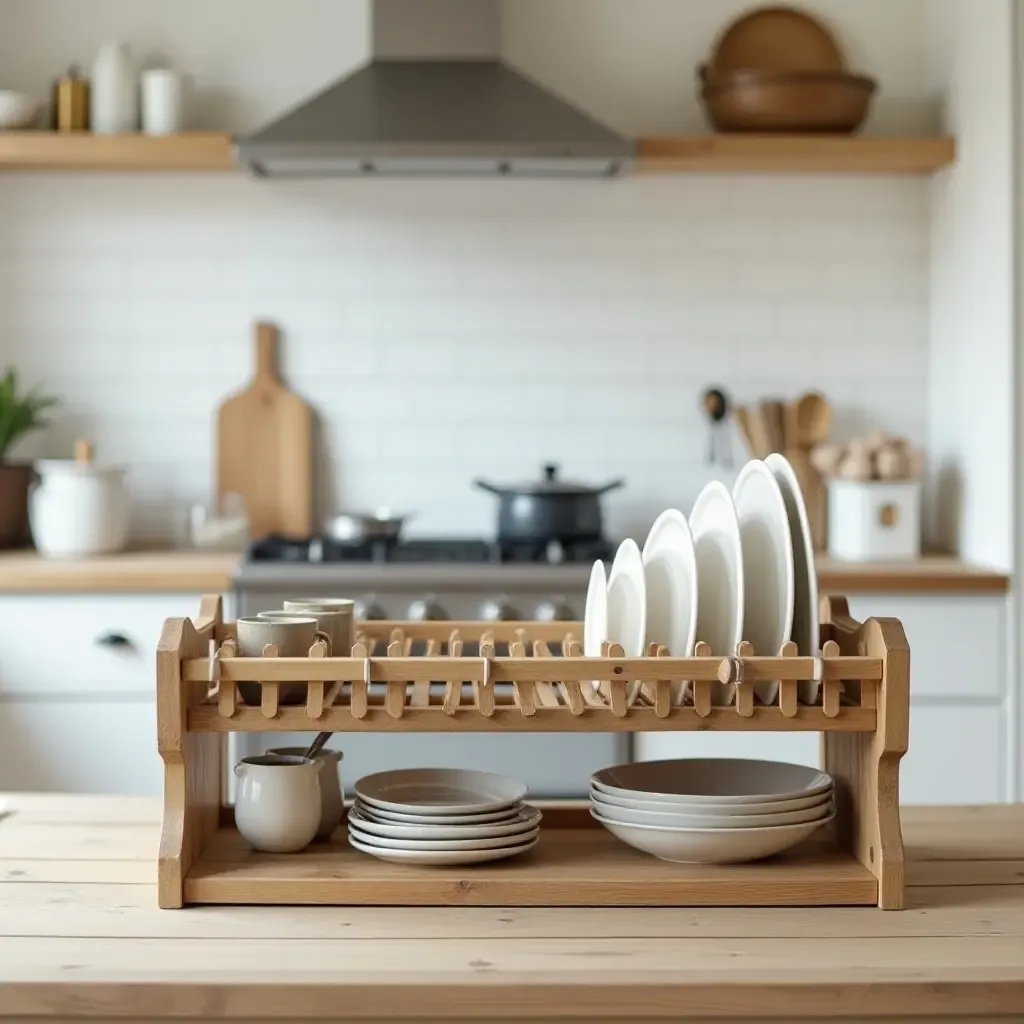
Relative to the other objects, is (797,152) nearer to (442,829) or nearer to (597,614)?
(597,614)

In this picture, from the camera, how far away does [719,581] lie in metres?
1.73

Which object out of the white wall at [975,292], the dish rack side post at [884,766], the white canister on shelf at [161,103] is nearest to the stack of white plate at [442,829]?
the dish rack side post at [884,766]

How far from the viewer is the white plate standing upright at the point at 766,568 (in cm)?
166

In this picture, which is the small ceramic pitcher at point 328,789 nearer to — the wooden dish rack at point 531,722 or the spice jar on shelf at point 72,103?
the wooden dish rack at point 531,722

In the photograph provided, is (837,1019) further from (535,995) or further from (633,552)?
(633,552)

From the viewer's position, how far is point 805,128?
3969 mm

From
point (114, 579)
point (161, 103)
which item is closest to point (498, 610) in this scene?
point (114, 579)

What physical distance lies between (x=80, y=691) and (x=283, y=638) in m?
2.14

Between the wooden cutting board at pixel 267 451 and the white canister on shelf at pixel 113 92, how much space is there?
65cm

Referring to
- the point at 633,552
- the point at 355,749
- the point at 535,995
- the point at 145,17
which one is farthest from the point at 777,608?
the point at 145,17

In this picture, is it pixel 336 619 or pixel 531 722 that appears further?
pixel 336 619

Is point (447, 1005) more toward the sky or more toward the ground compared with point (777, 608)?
more toward the ground

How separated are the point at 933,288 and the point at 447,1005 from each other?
341cm

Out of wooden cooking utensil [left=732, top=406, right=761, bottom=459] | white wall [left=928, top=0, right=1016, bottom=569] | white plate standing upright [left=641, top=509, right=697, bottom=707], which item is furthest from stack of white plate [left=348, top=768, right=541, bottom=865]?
wooden cooking utensil [left=732, top=406, right=761, bottom=459]
